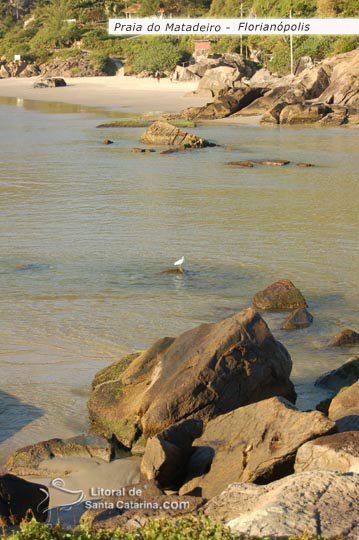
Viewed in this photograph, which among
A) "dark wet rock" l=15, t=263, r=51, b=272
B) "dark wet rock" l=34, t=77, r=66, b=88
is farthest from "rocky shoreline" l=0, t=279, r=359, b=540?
"dark wet rock" l=34, t=77, r=66, b=88

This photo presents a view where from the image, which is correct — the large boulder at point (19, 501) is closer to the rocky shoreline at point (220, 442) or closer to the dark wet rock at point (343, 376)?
the rocky shoreline at point (220, 442)

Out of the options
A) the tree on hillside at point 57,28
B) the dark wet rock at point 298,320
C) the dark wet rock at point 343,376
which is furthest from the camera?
the tree on hillside at point 57,28

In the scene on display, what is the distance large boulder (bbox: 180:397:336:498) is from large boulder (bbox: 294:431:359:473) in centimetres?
16

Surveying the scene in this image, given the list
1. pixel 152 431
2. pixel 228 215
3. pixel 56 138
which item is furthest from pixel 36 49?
pixel 152 431

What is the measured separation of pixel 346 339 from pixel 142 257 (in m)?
5.45

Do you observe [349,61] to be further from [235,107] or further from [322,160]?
[322,160]

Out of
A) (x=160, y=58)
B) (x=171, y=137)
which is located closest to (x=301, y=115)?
(x=171, y=137)

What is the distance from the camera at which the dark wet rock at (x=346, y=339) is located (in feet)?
32.2

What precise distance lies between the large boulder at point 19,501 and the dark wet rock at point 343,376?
3.58 metres

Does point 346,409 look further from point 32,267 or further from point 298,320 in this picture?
point 32,267

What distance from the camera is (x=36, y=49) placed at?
332 feet

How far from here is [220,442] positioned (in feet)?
20.9

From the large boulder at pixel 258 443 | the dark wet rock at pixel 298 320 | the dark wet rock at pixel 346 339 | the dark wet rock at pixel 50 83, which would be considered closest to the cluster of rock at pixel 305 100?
the dark wet rock at pixel 50 83

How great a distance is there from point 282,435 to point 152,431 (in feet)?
4.36
